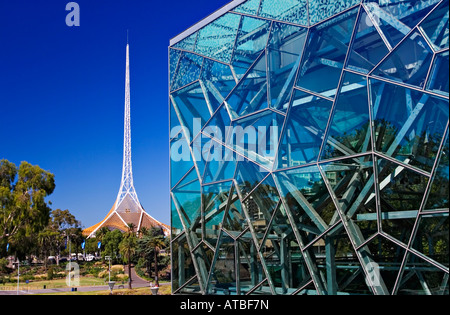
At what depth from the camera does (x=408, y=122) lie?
10906 mm

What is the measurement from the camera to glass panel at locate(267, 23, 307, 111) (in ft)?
45.2

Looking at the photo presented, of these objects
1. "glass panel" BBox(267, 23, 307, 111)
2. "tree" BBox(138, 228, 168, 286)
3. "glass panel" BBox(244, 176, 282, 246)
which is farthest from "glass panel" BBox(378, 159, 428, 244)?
"tree" BBox(138, 228, 168, 286)

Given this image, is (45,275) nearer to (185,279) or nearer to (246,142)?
(185,279)

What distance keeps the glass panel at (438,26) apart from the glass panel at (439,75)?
266 millimetres

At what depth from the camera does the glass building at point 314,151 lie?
1077 centimetres

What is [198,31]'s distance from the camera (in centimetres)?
1784

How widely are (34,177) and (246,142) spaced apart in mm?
32488

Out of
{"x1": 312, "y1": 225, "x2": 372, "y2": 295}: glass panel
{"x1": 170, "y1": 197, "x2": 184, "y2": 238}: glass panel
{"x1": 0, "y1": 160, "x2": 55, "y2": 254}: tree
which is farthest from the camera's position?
{"x1": 0, "y1": 160, "x2": 55, "y2": 254}: tree

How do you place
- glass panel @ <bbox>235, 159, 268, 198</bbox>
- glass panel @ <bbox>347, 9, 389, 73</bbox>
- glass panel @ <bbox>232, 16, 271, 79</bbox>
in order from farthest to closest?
glass panel @ <bbox>232, 16, 271, 79</bbox>, glass panel @ <bbox>235, 159, 268, 198</bbox>, glass panel @ <bbox>347, 9, 389, 73</bbox>

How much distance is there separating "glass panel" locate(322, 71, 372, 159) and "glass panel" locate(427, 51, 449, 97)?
1690mm

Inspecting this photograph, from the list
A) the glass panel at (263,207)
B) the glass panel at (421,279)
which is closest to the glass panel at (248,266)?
the glass panel at (263,207)

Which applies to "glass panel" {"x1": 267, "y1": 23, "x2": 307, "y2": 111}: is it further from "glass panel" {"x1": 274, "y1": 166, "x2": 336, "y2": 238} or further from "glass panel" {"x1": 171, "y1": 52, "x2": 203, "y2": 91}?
"glass panel" {"x1": 171, "y1": 52, "x2": 203, "y2": 91}

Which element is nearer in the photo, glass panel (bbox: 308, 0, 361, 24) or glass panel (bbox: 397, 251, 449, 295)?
glass panel (bbox: 397, 251, 449, 295)
